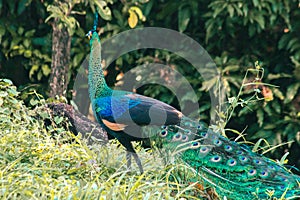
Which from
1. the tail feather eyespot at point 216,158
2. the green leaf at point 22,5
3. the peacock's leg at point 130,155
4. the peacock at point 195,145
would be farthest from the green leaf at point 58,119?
the green leaf at point 22,5

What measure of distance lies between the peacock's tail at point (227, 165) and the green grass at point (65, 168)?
0.11 m

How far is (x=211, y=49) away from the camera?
6.96 metres

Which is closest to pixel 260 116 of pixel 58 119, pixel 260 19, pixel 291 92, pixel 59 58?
pixel 291 92

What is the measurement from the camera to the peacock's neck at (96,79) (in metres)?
4.14

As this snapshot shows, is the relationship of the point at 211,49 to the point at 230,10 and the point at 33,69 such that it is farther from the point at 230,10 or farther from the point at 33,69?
the point at 33,69

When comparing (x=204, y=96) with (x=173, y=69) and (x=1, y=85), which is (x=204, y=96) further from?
(x=1, y=85)

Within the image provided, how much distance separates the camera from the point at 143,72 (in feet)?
22.4

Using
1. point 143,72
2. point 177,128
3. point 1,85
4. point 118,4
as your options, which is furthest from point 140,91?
point 177,128

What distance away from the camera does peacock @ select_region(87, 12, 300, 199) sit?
3.90 metres

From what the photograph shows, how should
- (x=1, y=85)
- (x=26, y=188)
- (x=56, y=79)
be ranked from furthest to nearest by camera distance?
1. (x=56, y=79)
2. (x=1, y=85)
3. (x=26, y=188)

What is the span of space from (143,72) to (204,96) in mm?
644

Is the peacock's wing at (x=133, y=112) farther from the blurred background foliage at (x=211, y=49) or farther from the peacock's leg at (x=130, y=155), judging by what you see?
the blurred background foliage at (x=211, y=49)

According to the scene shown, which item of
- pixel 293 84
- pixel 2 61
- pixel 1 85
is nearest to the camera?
pixel 1 85

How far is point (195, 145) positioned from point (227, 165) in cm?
22
